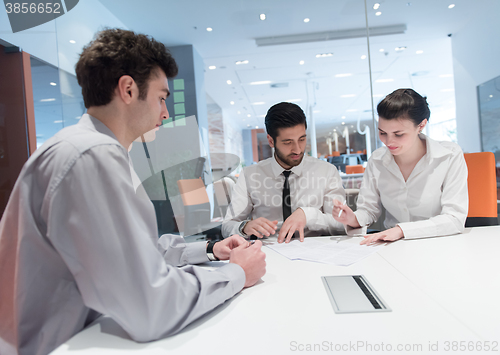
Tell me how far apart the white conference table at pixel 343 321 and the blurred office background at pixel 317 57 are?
2.64 metres

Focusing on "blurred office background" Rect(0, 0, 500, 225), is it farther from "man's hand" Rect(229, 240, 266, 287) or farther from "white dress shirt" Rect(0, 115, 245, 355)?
"white dress shirt" Rect(0, 115, 245, 355)

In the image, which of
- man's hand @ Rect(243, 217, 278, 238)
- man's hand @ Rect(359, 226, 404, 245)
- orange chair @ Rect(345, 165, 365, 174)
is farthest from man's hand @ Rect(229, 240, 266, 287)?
orange chair @ Rect(345, 165, 365, 174)

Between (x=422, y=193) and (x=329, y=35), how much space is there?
9.33 ft

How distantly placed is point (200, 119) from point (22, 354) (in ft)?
11.3

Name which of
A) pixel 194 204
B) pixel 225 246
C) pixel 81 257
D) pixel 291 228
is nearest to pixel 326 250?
pixel 291 228

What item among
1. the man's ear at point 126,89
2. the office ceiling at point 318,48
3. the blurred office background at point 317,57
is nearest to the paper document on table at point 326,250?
the man's ear at point 126,89

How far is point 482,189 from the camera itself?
1831mm

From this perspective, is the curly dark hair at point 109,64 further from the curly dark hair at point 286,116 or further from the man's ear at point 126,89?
the curly dark hair at point 286,116

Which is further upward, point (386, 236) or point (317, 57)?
point (317, 57)

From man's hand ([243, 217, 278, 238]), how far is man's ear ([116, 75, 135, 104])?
3.00 ft

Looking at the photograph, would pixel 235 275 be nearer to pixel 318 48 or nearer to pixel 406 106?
pixel 406 106

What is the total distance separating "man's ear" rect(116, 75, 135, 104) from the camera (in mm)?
787

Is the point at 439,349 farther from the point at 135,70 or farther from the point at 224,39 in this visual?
the point at 224,39

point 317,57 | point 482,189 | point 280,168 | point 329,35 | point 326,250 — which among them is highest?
point 329,35
